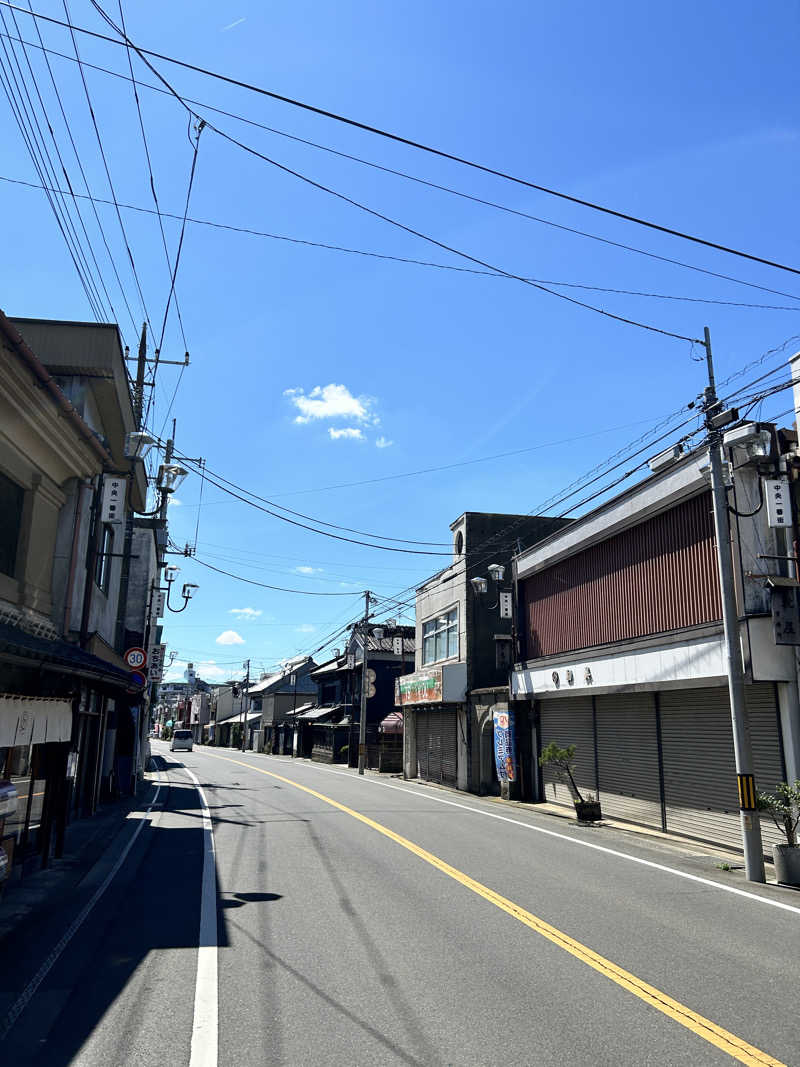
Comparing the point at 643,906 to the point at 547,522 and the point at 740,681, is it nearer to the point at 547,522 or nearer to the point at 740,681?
the point at 740,681

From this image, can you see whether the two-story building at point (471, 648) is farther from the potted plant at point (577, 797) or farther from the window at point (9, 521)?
the window at point (9, 521)

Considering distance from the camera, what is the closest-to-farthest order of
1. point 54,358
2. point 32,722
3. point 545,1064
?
point 545,1064 < point 32,722 < point 54,358

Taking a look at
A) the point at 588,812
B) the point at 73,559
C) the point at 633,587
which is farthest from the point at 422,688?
the point at 73,559

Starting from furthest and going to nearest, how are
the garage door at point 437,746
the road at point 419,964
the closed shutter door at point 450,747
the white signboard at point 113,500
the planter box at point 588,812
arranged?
the garage door at point 437,746
the closed shutter door at point 450,747
the planter box at point 588,812
the white signboard at point 113,500
the road at point 419,964

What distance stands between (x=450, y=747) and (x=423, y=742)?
418 centimetres

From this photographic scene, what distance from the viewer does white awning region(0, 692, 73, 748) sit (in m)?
8.80

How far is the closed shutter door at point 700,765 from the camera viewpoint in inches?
589

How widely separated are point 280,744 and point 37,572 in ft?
203

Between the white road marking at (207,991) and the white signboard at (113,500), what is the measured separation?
28.9 ft

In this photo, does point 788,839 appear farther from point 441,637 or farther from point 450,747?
point 441,637

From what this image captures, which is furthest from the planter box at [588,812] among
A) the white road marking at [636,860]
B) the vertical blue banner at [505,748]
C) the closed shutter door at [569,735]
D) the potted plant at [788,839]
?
the potted plant at [788,839]

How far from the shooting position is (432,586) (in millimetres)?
35375

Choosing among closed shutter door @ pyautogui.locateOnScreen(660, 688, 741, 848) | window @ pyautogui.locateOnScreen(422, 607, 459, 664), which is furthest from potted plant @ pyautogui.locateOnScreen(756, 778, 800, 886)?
window @ pyautogui.locateOnScreen(422, 607, 459, 664)

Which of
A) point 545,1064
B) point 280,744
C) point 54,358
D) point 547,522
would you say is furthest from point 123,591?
point 280,744
